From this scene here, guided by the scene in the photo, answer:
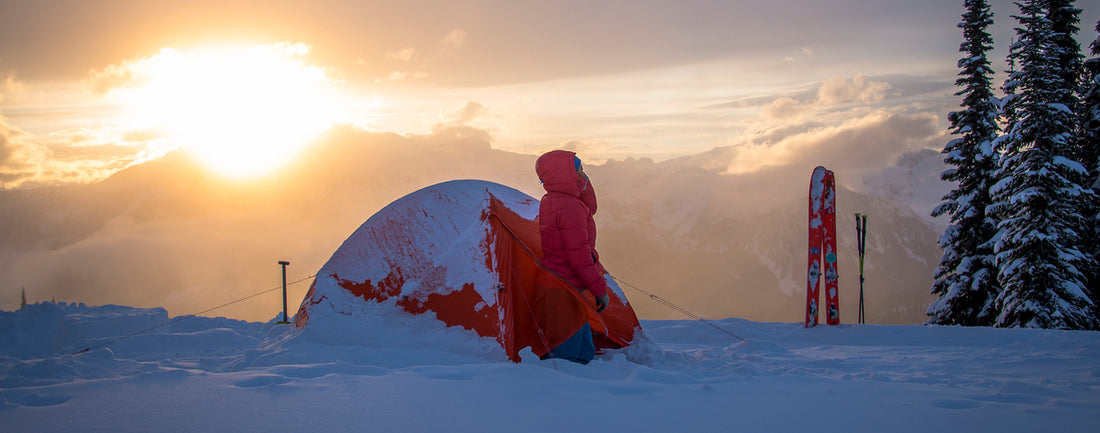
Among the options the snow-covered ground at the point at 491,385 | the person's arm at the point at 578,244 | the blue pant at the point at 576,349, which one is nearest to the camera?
the snow-covered ground at the point at 491,385

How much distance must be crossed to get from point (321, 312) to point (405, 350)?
1.28 m

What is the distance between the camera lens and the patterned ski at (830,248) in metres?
9.89

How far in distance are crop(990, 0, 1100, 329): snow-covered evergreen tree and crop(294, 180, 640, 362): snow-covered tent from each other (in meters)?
14.7

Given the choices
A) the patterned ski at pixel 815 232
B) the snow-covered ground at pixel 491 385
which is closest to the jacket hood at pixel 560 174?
the snow-covered ground at pixel 491 385

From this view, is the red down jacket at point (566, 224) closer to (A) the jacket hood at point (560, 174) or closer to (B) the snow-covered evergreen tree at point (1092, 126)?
(A) the jacket hood at point (560, 174)

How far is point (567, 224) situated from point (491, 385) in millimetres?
2033

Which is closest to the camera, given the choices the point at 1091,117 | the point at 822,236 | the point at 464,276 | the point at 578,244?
the point at 578,244

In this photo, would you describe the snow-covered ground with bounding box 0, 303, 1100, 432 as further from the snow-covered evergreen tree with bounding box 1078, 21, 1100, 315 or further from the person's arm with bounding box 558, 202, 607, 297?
the snow-covered evergreen tree with bounding box 1078, 21, 1100, 315

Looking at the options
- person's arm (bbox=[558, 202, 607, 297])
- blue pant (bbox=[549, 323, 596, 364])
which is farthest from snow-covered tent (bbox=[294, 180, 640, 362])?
person's arm (bbox=[558, 202, 607, 297])

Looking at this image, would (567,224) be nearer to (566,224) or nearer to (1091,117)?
(566,224)

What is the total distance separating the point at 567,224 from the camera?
19.5 feet

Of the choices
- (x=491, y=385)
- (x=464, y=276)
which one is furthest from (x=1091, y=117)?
(x=491, y=385)

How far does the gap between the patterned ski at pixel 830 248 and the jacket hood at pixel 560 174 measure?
19.3 ft

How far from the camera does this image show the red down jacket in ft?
19.5
